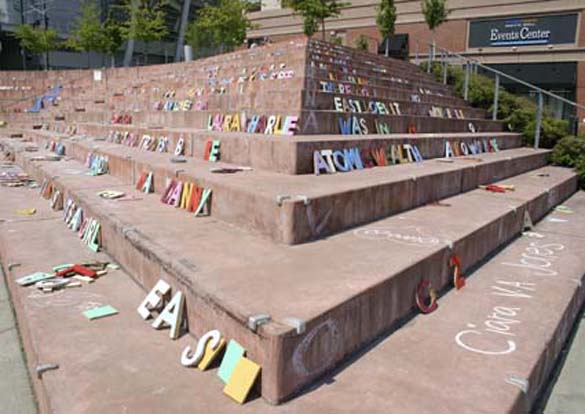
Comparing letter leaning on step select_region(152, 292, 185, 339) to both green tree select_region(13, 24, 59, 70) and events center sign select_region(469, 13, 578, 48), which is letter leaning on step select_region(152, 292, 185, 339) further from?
green tree select_region(13, 24, 59, 70)

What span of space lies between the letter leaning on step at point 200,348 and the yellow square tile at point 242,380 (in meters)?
0.21

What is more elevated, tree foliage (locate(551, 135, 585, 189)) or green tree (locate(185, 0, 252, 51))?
green tree (locate(185, 0, 252, 51))

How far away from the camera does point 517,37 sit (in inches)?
1075

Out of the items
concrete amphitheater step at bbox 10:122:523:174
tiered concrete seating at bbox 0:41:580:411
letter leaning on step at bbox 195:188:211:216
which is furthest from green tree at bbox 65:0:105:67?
letter leaning on step at bbox 195:188:211:216

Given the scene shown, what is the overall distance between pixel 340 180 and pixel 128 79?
18.4m

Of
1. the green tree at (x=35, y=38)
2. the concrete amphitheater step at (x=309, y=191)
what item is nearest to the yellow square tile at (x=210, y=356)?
the concrete amphitheater step at (x=309, y=191)

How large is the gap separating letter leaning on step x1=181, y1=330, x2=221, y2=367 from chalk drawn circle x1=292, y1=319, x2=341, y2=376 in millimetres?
435

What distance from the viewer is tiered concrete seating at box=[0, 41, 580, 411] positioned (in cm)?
216

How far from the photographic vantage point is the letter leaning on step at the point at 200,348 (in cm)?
220

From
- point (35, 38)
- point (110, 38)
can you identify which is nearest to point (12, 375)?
point (35, 38)

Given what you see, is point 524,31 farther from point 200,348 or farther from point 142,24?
point 200,348

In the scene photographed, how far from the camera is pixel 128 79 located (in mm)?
20062

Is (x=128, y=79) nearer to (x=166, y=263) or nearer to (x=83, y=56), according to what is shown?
(x=166, y=263)

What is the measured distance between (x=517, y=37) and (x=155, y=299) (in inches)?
1197
